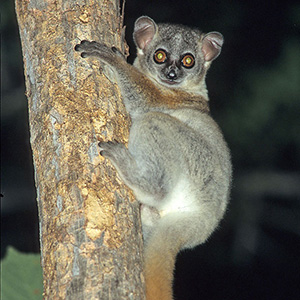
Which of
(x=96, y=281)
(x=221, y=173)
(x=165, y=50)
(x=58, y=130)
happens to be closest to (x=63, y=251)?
(x=96, y=281)

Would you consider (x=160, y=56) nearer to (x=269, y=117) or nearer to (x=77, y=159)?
(x=77, y=159)

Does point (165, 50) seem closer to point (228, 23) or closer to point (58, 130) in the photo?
point (58, 130)

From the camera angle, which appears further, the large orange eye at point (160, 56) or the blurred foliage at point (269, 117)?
the blurred foliage at point (269, 117)

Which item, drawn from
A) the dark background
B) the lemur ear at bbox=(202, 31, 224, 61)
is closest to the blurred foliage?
the dark background

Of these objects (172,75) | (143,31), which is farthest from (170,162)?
(143,31)

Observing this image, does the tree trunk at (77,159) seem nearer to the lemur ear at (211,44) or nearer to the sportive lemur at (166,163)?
the sportive lemur at (166,163)

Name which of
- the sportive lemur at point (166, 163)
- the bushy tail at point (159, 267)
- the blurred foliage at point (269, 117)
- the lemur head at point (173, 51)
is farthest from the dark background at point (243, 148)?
the bushy tail at point (159, 267)
